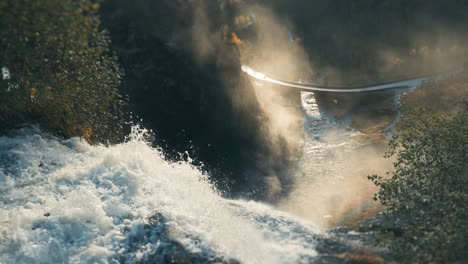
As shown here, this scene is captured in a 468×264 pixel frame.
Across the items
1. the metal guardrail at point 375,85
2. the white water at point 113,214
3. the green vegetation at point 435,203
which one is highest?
the metal guardrail at point 375,85

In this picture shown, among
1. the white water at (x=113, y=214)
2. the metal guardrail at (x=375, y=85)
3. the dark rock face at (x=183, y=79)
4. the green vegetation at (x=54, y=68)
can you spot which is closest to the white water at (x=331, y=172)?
the dark rock face at (x=183, y=79)

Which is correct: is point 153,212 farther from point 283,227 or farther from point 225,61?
point 225,61

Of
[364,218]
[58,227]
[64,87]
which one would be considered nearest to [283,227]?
[364,218]

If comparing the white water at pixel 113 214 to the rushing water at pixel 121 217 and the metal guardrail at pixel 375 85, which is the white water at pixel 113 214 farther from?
the metal guardrail at pixel 375 85

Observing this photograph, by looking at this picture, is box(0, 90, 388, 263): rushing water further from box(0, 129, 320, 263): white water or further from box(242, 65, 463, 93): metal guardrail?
box(242, 65, 463, 93): metal guardrail

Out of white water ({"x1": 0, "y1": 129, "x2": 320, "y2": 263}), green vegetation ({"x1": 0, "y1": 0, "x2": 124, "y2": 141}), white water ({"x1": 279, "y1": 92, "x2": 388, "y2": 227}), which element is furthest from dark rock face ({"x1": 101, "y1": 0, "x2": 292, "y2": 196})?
white water ({"x1": 0, "y1": 129, "x2": 320, "y2": 263})

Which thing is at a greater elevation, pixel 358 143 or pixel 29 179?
pixel 358 143

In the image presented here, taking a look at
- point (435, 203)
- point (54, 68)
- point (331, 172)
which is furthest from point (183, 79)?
point (435, 203)
